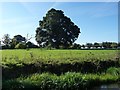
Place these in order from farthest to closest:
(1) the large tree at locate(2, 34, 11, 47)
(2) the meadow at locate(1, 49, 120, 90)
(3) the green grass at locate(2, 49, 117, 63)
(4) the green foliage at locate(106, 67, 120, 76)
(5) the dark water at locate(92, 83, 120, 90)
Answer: (1) the large tree at locate(2, 34, 11, 47) → (3) the green grass at locate(2, 49, 117, 63) → (4) the green foliage at locate(106, 67, 120, 76) → (5) the dark water at locate(92, 83, 120, 90) → (2) the meadow at locate(1, 49, 120, 90)

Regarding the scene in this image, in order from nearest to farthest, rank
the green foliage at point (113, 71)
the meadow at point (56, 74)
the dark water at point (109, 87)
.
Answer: the meadow at point (56, 74), the dark water at point (109, 87), the green foliage at point (113, 71)

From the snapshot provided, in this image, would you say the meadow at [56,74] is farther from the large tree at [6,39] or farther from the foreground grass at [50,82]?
the large tree at [6,39]

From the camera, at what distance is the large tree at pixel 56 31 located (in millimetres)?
42781

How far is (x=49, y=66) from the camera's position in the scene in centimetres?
1362

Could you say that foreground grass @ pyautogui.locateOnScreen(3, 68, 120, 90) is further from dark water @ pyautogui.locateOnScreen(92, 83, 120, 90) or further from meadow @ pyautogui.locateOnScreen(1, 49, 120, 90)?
dark water @ pyautogui.locateOnScreen(92, 83, 120, 90)

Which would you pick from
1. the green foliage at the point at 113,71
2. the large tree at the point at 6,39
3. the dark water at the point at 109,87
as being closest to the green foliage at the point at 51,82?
the dark water at the point at 109,87

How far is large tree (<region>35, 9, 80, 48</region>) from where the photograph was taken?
4278cm

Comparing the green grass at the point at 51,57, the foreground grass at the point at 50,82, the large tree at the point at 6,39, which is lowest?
the foreground grass at the point at 50,82

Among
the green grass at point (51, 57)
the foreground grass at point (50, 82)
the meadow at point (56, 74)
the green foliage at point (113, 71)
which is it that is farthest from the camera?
the green grass at point (51, 57)

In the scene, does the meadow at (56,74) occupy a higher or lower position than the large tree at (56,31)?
lower

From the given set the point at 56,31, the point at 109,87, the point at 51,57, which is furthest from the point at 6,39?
the point at 109,87

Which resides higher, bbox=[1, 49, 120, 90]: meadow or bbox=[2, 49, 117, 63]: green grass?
bbox=[2, 49, 117, 63]: green grass

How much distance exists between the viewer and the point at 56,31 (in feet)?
141

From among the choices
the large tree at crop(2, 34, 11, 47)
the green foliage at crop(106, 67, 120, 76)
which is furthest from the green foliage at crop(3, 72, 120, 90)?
the large tree at crop(2, 34, 11, 47)
